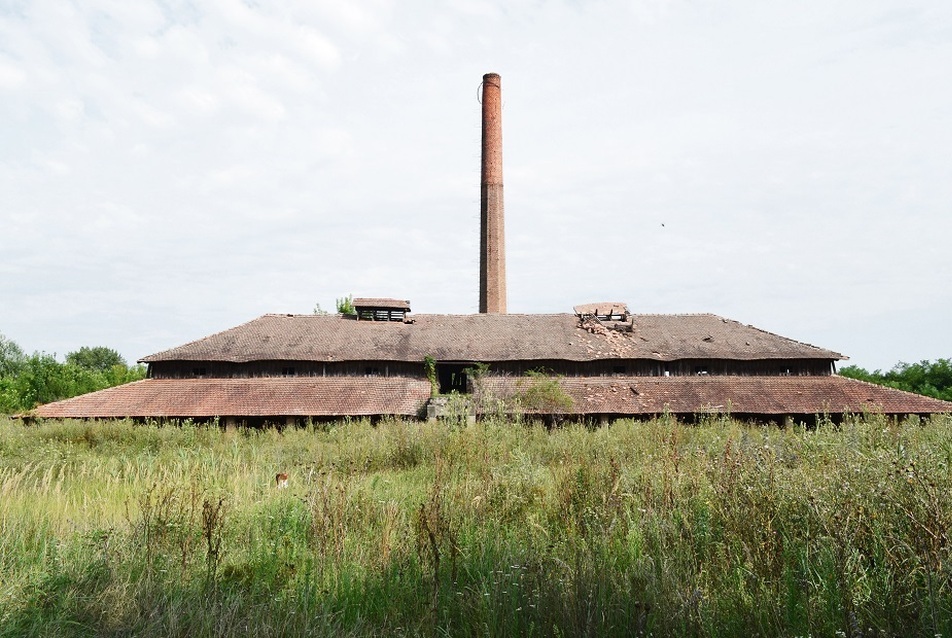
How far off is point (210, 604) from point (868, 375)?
2043 inches

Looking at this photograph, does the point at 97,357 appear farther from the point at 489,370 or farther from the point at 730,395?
the point at 730,395

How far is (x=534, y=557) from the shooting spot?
4.82 metres

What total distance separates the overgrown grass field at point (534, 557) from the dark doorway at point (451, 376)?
2270cm

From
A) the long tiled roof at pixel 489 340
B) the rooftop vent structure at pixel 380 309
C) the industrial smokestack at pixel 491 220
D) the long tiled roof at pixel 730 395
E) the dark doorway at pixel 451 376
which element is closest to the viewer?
the long tiled roof at pixel 730 395

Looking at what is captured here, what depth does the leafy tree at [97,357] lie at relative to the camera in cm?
7150

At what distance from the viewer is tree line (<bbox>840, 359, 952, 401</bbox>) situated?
39.8 m

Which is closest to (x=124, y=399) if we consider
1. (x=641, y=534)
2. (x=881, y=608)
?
(x=641, y=534)

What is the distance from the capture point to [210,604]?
15.2 feet

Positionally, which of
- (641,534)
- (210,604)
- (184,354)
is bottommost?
(210,604)

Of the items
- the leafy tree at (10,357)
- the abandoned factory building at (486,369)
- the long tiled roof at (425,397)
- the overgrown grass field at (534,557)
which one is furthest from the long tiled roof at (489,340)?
the leafy tree at (10,357)

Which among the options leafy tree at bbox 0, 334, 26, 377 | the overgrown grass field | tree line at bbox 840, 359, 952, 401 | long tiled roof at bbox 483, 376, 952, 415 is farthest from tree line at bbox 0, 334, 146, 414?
tree line at bbox 840, 359, 952, 401

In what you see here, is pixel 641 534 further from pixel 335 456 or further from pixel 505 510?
pixel 335 456

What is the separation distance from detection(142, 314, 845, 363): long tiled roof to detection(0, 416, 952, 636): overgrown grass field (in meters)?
22.0

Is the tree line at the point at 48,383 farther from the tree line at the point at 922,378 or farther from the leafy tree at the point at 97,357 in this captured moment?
the tree line at the point at 922,378
